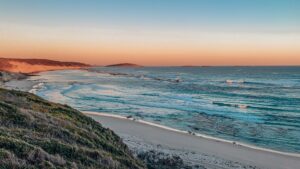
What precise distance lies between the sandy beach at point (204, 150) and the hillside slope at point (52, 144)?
355 centimetres

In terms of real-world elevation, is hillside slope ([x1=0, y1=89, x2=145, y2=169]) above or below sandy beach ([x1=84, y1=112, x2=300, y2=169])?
above

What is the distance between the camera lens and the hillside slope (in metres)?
8.17

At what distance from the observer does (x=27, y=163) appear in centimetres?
786

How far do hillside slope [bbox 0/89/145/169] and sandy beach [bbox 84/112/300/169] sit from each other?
355 centimetres

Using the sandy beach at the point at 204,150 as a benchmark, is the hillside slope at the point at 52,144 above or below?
above

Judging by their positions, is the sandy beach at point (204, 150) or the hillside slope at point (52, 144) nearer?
the hillside slope at point (52, 144)

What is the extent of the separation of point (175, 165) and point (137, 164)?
2097 mm

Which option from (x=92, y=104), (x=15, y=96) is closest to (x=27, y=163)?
(x=15, y=96)

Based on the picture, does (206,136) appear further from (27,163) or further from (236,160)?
(27,163)

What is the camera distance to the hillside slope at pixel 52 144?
8172mm

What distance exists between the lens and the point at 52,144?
954cm

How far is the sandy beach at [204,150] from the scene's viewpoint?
578 inches

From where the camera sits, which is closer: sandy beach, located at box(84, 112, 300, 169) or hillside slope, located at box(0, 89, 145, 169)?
hillside slope, located at box(0, 89, 145, 169)

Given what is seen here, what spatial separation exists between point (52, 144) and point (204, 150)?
29.5 feet
